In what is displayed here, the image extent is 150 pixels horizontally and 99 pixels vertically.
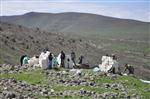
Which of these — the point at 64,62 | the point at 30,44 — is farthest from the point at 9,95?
the point at 30,44

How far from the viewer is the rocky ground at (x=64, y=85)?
31602 millimetres

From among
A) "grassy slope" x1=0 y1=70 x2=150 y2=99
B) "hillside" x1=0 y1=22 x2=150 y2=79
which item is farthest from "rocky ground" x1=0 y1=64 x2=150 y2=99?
"hillside" x1=0 y1=22 x2=150 y2=79

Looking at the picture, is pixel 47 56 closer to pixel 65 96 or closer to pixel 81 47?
pixel 65 96

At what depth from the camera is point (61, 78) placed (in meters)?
39.2

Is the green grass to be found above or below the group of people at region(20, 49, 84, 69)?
below

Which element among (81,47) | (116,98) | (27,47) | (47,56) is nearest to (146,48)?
(81,47)

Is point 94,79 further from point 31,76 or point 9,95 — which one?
point 9,95

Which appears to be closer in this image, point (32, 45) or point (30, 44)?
point (30, 44)

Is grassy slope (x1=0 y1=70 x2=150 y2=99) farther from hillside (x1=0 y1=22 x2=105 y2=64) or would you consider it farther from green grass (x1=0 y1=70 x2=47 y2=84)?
hillside (x1=0 y1=22 x2=105 y2=64)

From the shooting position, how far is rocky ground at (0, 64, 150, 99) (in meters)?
31.6

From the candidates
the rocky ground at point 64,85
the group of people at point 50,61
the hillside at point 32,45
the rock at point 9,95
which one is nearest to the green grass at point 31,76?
the rocky ground at point 64,85

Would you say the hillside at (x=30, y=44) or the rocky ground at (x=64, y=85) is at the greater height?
the hillside at (x=30, y=44)

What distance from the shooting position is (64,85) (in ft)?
118

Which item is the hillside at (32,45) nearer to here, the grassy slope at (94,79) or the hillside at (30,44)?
the hillside at (30,44)
